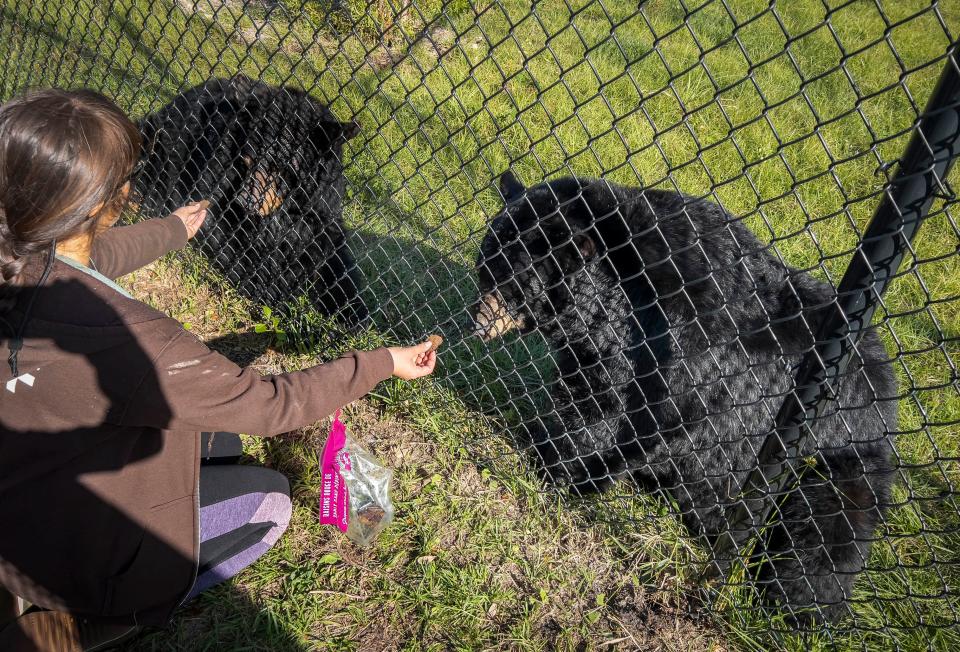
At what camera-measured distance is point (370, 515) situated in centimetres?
272

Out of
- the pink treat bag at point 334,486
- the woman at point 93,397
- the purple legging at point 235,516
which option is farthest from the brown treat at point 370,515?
the woman at point 93,397

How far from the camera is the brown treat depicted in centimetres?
270

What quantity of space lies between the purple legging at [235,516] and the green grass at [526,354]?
108 mm

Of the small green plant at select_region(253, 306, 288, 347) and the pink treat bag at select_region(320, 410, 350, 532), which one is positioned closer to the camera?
the pink treat bag at select_region(320, 410, 350, 532)

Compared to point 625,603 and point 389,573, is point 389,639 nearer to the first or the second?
point 389,573

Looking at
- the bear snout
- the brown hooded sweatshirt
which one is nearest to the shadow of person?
the brown hooded sweatshirt

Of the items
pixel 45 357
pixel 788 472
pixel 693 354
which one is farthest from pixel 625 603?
pixel 45 357

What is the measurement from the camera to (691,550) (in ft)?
9.00

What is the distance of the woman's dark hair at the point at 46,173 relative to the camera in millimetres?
1726

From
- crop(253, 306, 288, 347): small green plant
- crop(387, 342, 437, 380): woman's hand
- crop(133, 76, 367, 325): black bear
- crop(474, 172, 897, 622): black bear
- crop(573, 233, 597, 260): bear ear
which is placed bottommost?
crop(474, 172, 897, 622): black bear

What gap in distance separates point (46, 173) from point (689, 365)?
2.34m

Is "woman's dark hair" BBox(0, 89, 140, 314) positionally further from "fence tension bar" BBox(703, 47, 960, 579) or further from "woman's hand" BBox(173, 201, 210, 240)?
"fence tension bar" BBox(703, 47, 960, 579)

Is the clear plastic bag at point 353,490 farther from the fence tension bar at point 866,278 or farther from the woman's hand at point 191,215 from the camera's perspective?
the fence tension bar at point 866,278

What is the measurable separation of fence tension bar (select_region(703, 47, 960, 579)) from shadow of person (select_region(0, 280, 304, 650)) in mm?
1932
